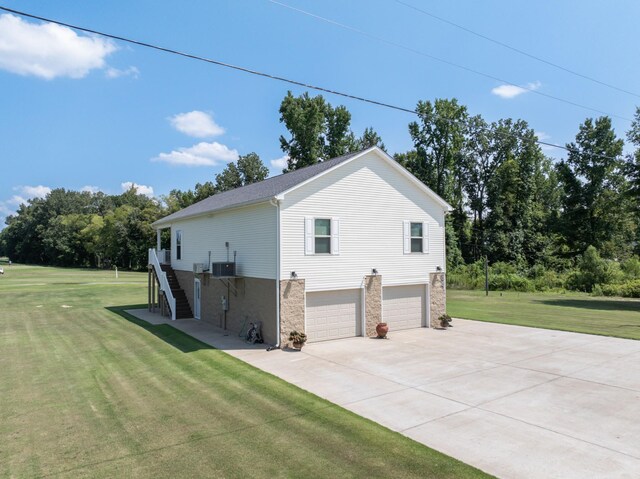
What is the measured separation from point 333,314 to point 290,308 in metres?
2.12

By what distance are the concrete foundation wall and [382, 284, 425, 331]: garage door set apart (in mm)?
5126

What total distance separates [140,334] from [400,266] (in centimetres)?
1089

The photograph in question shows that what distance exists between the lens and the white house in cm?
1475

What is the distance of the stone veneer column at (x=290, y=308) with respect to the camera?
1436cm

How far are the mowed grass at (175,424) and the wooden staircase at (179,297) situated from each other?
666 cm

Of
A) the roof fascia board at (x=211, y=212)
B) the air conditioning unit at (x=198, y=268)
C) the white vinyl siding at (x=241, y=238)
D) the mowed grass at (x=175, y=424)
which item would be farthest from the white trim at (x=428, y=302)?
the air conditioning unit at (x=198, y=268)

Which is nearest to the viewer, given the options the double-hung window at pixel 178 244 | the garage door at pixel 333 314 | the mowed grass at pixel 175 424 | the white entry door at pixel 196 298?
the mowed grass at pixel 175 424

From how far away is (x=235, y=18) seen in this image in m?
10.2

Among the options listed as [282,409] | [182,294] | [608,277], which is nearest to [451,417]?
[282,409]

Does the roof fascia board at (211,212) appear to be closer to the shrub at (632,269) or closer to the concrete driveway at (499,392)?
the concrete driveway at (499,392)

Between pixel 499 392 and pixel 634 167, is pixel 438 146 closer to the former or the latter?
pixel 634 167

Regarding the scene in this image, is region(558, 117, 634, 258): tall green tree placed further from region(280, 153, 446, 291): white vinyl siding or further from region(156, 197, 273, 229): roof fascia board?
region(156, 197, 273, 229): roof fascia board

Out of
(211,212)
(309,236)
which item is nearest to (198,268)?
(211,212)

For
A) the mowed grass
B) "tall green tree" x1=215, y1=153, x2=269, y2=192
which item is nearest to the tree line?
"tall green tree" x1=215, y1=153, x2=269, y2=192
